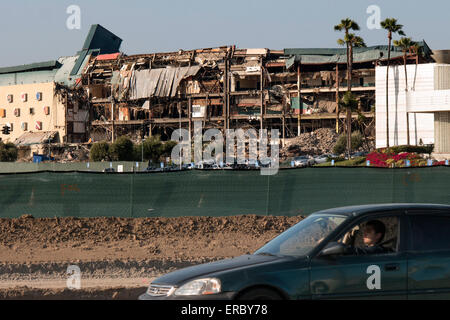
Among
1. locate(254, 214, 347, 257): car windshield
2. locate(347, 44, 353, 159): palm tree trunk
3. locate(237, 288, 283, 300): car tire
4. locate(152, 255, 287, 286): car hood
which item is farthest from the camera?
locate(347, 44, 353, 159): palm tree trunk

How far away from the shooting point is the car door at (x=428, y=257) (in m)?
8.30

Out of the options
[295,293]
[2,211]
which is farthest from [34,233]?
[295,293]

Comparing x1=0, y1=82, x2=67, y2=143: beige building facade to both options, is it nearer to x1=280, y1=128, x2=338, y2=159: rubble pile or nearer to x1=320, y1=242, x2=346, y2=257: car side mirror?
x1=280, y1=128, x2=338, y2=159: rubble pile

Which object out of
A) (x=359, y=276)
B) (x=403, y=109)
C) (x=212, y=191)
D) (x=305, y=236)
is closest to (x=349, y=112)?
(x=403, y=109)

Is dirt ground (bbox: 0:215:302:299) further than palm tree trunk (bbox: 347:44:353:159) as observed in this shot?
No

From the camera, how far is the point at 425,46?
3664 inches

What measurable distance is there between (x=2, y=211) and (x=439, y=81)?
5115cm

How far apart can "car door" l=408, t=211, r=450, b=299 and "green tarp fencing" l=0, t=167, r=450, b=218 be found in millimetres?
11805

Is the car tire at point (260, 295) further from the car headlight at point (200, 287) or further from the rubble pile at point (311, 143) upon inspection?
the rubble pile at point (311, 143)

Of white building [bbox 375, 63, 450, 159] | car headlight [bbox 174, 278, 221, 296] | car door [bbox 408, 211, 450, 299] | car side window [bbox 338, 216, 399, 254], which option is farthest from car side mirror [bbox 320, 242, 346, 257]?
white building [bbox 375, 63, 450, 159]

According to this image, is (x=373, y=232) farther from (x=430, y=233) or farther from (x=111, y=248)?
(x=111, y=248)

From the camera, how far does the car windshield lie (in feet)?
27.9

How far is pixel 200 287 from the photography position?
7.92m

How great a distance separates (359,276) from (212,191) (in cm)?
1250
